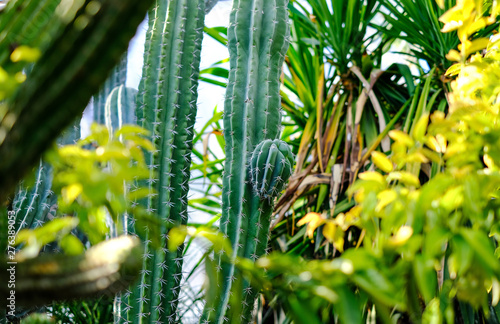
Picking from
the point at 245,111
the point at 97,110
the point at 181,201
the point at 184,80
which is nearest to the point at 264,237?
the point at 181,201

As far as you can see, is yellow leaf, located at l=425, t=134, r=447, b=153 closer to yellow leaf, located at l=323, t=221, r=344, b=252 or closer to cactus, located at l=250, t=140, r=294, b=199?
yellow leaf, located at l=323, t=221, r=344, b=252

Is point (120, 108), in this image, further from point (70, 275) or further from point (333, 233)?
point (70, 275)

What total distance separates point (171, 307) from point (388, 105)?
2.11 metres

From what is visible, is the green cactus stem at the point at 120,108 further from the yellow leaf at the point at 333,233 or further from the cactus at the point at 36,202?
the yellow leaf at the point at 333,233

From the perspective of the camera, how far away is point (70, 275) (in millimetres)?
565

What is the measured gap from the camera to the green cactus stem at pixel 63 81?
57 cm

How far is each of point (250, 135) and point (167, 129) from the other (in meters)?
0.29

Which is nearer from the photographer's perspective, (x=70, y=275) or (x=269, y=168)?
(x=70, y=275)

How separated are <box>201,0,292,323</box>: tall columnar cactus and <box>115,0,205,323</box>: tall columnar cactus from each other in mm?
150

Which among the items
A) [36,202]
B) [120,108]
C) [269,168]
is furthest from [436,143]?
[120,108]

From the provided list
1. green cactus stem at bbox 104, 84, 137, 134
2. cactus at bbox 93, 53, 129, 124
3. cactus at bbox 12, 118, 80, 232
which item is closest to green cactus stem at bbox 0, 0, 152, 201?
cactus at bbox 12, 118, 80, 232

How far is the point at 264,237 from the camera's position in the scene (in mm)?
1698

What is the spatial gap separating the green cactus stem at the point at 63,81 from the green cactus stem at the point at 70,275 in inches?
3.6

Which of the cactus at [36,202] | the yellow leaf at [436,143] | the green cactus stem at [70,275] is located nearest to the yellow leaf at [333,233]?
the yellow leaf at [436,143]
